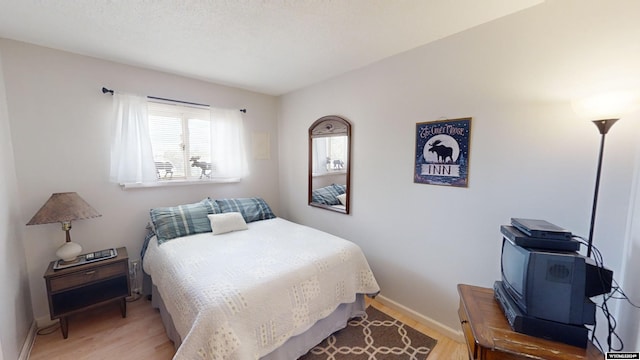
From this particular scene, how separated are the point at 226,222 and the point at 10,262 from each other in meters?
1.48

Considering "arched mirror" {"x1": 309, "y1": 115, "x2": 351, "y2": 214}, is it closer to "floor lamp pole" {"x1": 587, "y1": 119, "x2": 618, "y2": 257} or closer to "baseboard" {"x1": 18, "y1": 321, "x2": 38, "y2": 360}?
"floor lamp pole" {"x1": 587, "y1": 119, "x2": 618, "y2": 257}

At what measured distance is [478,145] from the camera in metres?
1.76

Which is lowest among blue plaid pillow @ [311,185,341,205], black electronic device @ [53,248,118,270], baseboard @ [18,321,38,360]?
baseboard @ [18,321,38,360]

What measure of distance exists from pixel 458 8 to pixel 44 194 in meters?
3.57

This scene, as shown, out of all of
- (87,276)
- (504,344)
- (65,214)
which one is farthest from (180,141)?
(504,344)

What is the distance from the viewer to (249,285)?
1.50 meters

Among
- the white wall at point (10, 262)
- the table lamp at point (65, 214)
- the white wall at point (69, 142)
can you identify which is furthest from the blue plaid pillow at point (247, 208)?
the white wall at point (10, 262)

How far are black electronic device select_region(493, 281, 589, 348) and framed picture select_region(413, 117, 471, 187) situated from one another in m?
0.98

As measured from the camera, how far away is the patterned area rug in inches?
70.4

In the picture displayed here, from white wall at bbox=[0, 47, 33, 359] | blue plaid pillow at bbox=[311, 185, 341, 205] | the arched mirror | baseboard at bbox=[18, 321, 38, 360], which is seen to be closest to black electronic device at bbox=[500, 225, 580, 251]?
the arched mirror

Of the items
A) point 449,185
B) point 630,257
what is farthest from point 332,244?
point 630,257

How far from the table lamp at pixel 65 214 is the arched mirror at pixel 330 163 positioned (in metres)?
2.21

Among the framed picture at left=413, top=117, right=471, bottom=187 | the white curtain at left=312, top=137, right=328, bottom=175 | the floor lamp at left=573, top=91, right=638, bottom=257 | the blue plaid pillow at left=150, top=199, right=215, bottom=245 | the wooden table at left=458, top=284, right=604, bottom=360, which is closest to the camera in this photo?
the wooden table at left=458, top=284, right=604, bottom=360

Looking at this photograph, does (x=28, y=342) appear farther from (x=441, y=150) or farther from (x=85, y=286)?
(x=441, y=150)
